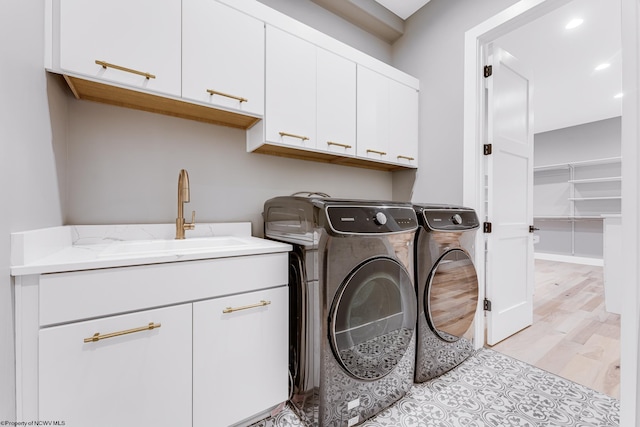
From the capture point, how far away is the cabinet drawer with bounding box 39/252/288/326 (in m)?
0.80

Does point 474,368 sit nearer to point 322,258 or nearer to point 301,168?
point 322,258

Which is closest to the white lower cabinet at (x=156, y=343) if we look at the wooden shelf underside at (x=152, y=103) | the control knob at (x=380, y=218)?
the control knob at (x=380, y=218)

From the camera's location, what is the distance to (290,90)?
1.62 metres

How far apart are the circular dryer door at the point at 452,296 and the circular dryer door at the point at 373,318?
19cm

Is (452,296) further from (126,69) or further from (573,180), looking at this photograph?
(573,180)

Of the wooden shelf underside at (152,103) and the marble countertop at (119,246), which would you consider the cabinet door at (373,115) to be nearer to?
the wooden shelf underside at (152,103)

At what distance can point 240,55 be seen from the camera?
1.44m

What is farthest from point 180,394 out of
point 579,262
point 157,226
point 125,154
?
point 579,262

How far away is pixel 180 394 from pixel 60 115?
1334 millimetres

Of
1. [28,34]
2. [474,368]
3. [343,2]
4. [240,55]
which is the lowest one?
[474,368]

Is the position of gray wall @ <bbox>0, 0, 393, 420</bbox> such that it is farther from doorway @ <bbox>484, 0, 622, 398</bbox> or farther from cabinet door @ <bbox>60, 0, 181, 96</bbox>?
doorway @ <bbox>484, 0, 622, 398</bbox>

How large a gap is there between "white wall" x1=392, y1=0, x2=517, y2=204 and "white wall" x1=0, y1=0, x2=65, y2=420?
2.38 metres

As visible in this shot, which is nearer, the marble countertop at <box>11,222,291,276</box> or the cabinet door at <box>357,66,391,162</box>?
the marble countertop at <box>11,222,291,276</box>

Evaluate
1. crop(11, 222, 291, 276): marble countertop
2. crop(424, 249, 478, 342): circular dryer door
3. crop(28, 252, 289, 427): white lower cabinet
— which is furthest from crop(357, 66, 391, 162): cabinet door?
crop(28, 252, 289, 427): white lower cabinet
